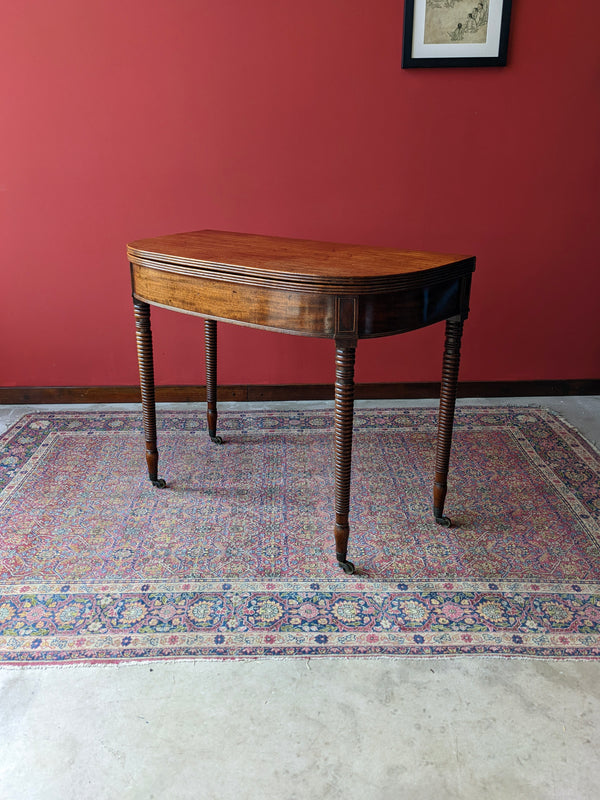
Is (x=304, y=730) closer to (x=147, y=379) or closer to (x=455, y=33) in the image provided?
(x=147, y=379)

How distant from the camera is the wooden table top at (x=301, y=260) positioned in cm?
177

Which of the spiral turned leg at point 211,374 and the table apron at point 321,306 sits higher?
the table apron at point 321,306

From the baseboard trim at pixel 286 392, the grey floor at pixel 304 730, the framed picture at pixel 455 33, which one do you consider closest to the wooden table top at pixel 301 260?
the grey floor at pixel 304 730

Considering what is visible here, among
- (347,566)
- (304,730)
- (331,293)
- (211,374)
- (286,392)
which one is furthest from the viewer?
(286,392)

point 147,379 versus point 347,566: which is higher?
point 147,379

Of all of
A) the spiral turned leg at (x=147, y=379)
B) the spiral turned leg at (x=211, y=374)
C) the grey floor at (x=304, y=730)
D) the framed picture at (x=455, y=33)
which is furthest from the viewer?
the framed picture at (x=455, y=33)

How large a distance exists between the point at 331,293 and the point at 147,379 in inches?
39.1

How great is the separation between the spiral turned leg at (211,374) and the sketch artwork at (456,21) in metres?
1.65

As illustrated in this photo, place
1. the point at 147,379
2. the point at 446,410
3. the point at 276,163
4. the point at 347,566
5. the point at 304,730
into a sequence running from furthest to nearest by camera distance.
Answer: the point at 276,163, the point at 147,379, the point at 446,410, the point at 347,566, the point at 304,730

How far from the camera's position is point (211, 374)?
2.91m

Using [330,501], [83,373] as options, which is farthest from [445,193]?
[83,373]

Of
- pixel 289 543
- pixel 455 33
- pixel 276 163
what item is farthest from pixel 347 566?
pixel 455 33

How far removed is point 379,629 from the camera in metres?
1.83

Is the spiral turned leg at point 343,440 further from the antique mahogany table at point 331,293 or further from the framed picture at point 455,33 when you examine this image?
the framed picture at point 455,33
